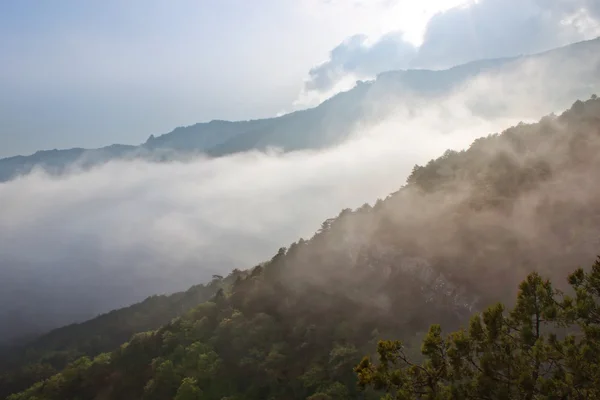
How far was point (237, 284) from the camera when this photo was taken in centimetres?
9425

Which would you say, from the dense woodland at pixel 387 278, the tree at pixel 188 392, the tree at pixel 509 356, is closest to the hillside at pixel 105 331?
the dense woodland at pixel 387 278

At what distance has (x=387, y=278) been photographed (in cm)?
7306

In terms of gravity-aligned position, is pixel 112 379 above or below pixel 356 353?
below

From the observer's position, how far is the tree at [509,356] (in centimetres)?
1544

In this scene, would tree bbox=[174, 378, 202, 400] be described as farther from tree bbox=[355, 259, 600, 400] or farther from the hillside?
the hillside

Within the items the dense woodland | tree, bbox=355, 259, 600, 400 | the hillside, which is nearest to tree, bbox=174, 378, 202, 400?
the dense woodland

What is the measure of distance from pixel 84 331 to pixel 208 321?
130572mm

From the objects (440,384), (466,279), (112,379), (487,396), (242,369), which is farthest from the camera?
(112,379)

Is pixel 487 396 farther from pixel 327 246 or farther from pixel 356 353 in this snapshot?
pixel 327 246

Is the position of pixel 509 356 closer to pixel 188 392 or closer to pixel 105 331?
pixel 188 392

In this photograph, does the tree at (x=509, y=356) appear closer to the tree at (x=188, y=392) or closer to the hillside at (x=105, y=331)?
the tree at (x=188, y=392)

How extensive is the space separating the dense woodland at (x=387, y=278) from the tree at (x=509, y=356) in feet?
119

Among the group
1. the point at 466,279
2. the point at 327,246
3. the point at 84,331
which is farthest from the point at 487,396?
the point at 84,331

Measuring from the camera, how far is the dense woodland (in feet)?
197
